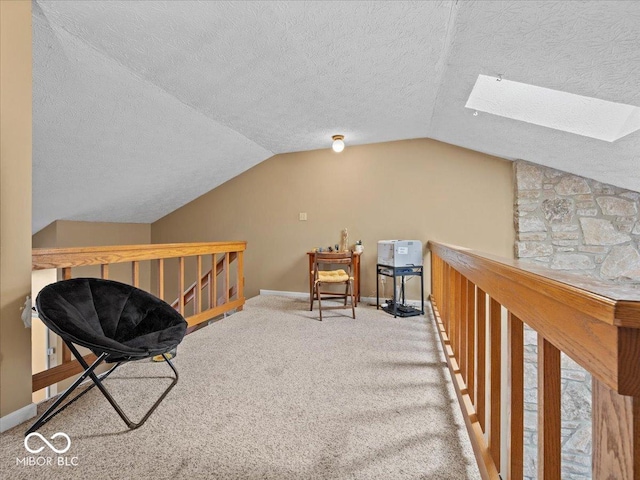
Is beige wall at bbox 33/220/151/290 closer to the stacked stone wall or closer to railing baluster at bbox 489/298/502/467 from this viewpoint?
railing baluster at bbox 489/298/502/467

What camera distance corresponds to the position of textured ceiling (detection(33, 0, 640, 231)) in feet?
5.48

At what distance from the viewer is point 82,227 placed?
13.8 ft

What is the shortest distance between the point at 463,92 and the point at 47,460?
332 cm

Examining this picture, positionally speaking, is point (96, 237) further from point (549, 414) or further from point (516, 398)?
point (549, 414)

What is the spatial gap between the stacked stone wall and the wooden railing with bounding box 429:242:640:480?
2465mm

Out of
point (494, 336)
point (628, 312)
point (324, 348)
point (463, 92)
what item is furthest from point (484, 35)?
point (324, 348)

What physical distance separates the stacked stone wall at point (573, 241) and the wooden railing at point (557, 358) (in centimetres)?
246

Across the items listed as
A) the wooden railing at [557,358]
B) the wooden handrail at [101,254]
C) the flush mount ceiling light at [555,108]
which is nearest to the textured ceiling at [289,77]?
the flush mount ceiling light at [555,108]

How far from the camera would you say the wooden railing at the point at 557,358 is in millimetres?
438

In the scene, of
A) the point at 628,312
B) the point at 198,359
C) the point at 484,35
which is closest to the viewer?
the point at 628,312

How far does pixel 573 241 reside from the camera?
3389mm

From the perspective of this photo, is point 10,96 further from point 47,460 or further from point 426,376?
point 426,376

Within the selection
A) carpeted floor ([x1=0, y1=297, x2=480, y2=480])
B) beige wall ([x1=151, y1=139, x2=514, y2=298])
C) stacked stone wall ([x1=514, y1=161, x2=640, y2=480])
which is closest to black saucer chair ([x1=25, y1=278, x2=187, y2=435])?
carpeted floor ([x1=0, y1=297, x2=480, y2=480])

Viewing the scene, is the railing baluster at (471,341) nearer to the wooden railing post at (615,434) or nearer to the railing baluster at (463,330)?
the railing baluster at (463,330)
